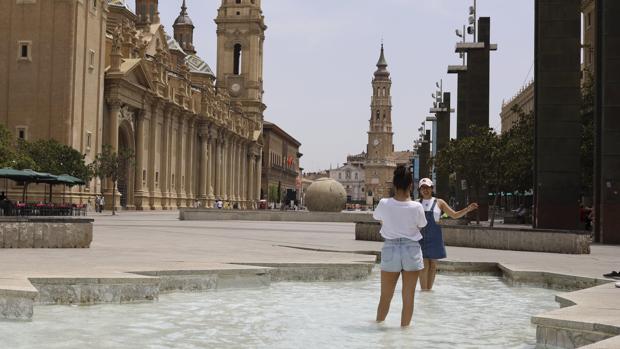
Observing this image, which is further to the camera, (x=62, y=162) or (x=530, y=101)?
(x=530, y=101)

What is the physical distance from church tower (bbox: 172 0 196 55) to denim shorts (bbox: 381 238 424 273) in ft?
364

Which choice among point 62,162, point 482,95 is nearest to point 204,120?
point 62,162

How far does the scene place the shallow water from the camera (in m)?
7.00

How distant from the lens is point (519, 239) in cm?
1978

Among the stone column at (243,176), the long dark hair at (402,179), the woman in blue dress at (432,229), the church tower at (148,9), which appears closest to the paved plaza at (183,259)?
the woman in blue dress at (432,229)

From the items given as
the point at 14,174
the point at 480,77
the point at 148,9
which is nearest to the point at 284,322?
the point at 14,174

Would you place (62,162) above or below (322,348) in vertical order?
above

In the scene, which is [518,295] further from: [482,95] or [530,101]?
[530,101]

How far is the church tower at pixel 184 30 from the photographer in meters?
116

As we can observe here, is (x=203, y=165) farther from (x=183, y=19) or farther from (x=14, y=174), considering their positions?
(x=14, y=174)

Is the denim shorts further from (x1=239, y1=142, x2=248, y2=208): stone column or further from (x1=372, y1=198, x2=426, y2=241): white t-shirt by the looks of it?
(x1=239, y1=142, x2=248, y2=208): stone column

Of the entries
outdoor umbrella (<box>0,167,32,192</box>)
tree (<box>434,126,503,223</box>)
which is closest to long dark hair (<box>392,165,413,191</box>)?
outdoor umbrella (<box>0,167,32,192</box>)

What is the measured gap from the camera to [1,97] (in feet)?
172

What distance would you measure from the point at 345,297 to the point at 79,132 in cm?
4519
